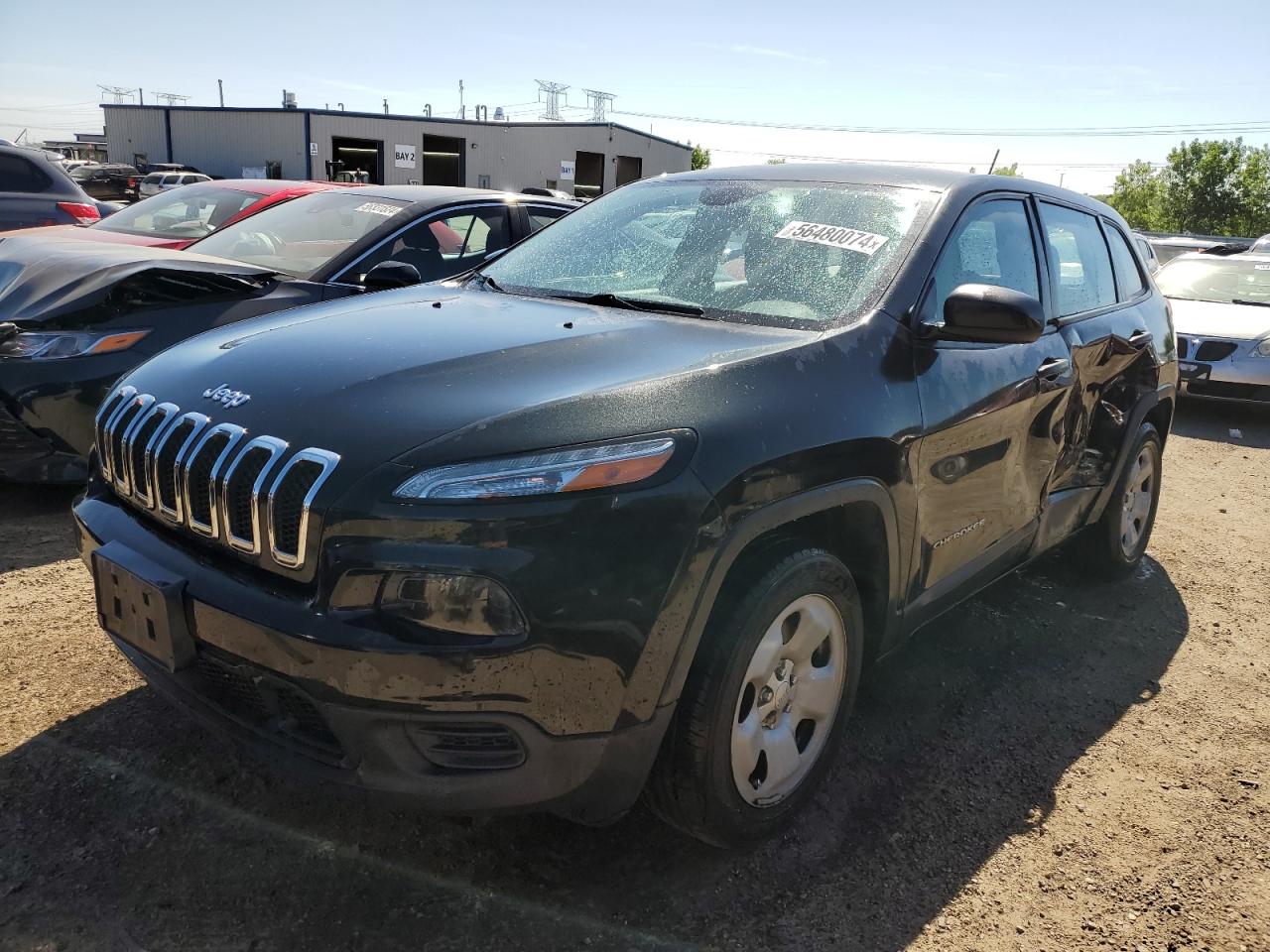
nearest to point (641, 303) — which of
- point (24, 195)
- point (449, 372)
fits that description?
point (449, 372)

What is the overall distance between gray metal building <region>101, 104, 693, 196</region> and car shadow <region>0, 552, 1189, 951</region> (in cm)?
3882

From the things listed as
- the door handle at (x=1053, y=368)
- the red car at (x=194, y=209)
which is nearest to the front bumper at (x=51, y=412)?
the red car at (x=194, y=209)

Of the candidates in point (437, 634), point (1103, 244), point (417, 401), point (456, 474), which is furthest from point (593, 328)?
point (1103, 244)

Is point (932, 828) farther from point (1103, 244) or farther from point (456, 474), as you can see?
→ point (1103, 244)

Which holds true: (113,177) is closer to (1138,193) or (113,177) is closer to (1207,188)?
(1207,188)

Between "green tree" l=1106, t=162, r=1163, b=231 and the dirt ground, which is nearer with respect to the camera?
the dirt ground

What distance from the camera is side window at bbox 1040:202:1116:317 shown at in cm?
367

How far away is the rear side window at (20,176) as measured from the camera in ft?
27.4

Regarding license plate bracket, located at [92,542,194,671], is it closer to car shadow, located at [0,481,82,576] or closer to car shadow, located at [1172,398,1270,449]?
car shadow, located at [0,481,82,576]

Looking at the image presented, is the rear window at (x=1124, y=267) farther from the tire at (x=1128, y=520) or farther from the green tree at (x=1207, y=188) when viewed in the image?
the green tree at (x=1207, y=188)

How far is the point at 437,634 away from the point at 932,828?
5.19 ft

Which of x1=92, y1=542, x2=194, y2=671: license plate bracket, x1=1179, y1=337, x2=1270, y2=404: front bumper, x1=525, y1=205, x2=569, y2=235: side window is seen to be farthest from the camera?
x1=1179, y1=337, x2=1270, y2=404: front bumper

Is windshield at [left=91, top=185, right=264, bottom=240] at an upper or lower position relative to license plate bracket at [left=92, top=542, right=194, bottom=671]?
upper

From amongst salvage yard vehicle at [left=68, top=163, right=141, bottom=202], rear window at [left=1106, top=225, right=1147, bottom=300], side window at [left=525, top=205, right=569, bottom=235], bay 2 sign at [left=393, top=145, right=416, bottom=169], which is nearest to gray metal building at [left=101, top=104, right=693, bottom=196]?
bay 2 sign at [left=393, top=145, right=416, bottom=169]
